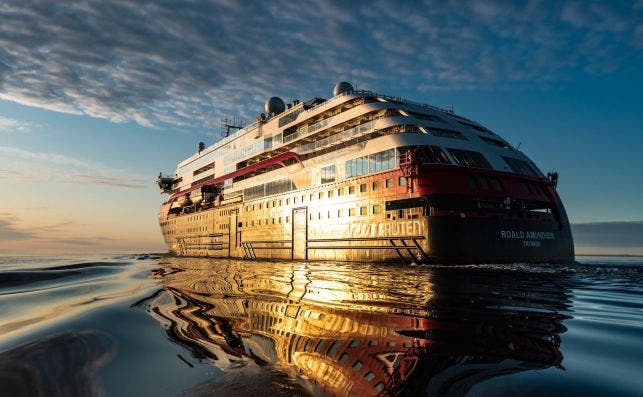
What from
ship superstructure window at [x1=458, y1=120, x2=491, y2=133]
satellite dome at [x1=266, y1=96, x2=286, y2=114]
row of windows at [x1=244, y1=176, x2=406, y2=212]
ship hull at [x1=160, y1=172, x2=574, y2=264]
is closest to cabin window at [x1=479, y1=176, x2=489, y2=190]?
ship hull at [x1=160, y1=172, x2=574, y2=264]

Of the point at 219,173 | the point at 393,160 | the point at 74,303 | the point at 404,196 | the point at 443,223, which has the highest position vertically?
the point at 219,173

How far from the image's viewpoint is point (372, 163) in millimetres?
26672

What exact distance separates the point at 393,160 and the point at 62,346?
22.1m

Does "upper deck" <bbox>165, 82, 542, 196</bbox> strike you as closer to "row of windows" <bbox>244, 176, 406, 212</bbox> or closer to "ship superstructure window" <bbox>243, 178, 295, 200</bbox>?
"ship superstructure window" <bbox>243, 178, 295, 200</bbox>

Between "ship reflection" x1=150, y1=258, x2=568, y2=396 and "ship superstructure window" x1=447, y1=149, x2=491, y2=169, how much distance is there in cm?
1594

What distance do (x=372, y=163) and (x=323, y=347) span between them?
22.6 meters

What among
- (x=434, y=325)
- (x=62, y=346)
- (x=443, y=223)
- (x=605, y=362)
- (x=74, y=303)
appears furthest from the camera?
(x=443, y=223)

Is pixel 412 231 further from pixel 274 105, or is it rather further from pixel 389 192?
pixel 274 105

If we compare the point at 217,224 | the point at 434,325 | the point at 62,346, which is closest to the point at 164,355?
the point at 62,346

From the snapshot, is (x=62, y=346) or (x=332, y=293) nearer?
(x=62, y=346)

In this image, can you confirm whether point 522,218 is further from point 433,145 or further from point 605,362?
point 605,362

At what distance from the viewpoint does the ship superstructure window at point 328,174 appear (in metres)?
30.0

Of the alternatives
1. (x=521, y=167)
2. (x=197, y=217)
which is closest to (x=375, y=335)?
(x=521, y=167)

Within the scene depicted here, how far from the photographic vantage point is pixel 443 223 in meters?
21.8
